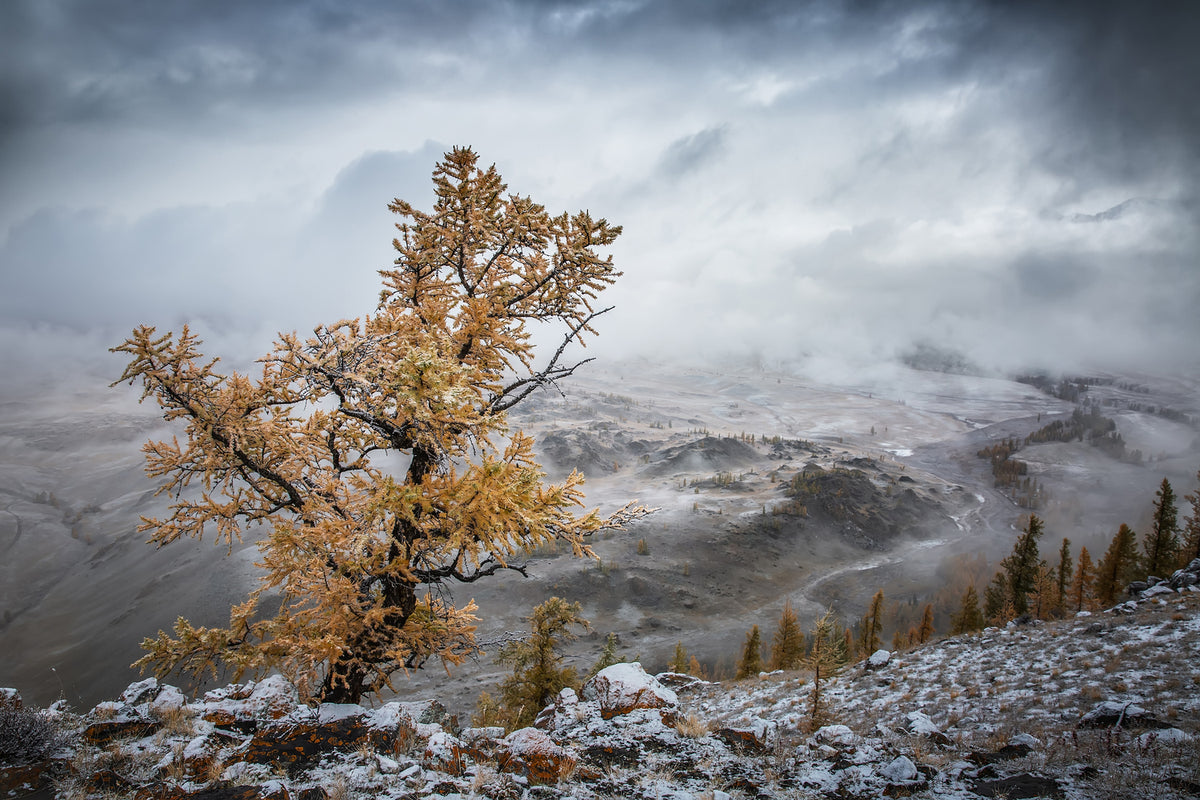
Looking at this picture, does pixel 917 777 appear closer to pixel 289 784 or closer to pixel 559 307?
pixel 289 784

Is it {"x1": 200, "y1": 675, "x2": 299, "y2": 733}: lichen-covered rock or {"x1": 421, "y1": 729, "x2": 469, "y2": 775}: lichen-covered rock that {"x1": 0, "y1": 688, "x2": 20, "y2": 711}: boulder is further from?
{"x1": 421, "y1": 729, "x2": 469, "y2": 775}: lichen-covered rock

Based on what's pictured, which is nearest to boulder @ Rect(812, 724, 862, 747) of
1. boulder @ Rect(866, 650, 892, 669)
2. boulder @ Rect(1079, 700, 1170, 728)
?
boulder @ Rect(1079, 700, 1170, 728)

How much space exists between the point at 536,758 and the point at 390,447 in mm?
5509

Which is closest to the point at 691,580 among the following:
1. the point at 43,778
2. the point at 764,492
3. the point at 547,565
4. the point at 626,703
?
the point at 547,565

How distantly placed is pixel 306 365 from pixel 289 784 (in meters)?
5.65

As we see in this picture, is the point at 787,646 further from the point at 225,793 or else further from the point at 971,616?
the point at 225,793

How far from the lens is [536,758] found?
7.54 m

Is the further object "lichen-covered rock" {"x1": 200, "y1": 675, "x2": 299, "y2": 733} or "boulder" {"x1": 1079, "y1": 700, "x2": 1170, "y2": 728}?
"boulder" {"x1": 1079, "y1": 700, "x2": 1170, "y2": 728}

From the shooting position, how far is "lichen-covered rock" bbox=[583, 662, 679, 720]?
10.0 m

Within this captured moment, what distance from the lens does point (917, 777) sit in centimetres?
743

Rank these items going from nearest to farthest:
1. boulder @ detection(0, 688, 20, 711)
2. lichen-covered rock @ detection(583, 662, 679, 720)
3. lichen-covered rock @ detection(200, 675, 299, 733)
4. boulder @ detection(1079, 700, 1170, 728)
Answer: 1. boulder @ detection(0, 688, 20, 711)
2. lichen-covered rock @ detection(200, 675, 299, 733)
3. boulder @ detection(1079, 700, 1170, 728)
4. lichen-covered rock @ detection(583, 662, 679, 720)

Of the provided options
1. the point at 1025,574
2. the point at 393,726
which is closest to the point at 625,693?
the point at 393,726

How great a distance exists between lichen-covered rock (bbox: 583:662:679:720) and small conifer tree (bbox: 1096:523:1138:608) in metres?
53.7

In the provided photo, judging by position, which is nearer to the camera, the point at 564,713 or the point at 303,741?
the point at 303,741
